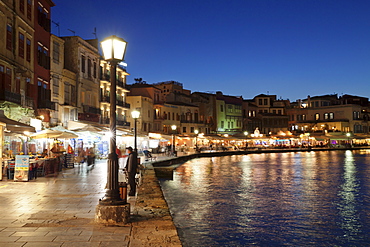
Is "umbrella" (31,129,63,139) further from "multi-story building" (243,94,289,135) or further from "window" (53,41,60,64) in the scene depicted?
"multi-story building" (243,94,289,135)

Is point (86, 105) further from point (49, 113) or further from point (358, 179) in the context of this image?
point (358, 179)

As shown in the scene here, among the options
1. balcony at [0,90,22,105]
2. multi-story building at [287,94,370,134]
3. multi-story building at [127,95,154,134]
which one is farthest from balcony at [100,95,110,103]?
multi-story building at [287,94,370,134]

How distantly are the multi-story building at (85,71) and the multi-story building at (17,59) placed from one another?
9.59 meters

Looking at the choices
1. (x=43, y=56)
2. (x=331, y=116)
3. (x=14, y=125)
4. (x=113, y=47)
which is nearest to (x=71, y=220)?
(x=113, y=47)

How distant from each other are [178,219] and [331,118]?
86345 mm

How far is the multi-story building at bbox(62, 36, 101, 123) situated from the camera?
3591 centimetres

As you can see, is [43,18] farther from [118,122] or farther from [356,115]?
[356,115]

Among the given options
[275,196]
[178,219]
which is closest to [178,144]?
[275,196]

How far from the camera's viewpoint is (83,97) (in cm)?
3766

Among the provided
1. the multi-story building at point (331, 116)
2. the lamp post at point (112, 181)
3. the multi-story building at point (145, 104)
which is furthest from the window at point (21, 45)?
the multi-story building at point (331, 116)

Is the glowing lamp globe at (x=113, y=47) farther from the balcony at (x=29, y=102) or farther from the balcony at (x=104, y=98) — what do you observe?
the balcony at (x=104, y=98)

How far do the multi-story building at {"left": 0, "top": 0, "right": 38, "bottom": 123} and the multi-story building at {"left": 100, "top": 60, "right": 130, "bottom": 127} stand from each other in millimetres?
17282

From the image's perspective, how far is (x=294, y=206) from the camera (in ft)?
45.3

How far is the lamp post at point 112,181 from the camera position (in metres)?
7.62
